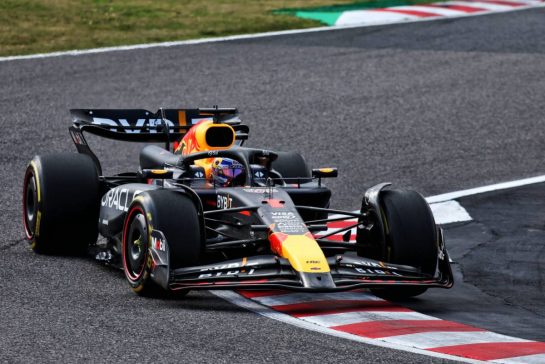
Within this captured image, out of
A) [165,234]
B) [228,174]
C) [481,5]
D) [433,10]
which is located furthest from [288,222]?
[481,5]

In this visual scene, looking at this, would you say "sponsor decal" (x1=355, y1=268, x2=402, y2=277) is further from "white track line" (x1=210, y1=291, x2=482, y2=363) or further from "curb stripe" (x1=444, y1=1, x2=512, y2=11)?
"curb stripe" (x1=444, y1=1, x2=512, y2=11)

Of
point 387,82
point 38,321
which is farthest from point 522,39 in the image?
point 38,321

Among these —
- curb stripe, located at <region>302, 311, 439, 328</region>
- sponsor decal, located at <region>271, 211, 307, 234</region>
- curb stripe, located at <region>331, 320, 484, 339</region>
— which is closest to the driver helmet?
sponsor decal, located at <region>271, 211, 307, 234</region>

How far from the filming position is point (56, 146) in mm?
14227

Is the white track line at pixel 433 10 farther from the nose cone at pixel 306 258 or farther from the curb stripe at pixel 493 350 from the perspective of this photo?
the curb stripe at pixel 493 350

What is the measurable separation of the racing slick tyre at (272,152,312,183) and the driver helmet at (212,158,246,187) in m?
1.06

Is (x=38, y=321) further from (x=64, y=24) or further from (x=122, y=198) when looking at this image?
(x=64, y=24)

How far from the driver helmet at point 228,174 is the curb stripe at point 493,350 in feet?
8.98

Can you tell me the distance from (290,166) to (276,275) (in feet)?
8.54

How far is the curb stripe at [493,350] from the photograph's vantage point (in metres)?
7.00

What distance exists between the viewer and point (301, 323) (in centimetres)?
767

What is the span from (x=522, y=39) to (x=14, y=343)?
14165 mm

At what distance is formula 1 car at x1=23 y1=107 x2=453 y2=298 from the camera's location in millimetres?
8117

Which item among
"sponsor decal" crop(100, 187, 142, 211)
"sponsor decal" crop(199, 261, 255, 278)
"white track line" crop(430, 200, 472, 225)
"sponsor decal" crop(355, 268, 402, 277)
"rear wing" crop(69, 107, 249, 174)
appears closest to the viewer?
"sponsor decal" crop(199, 261, 255, 278)
